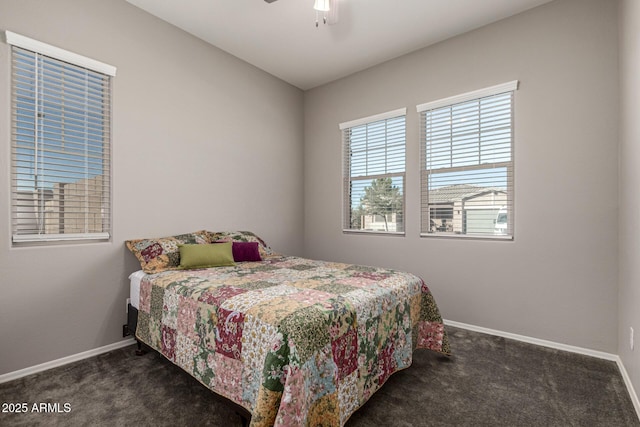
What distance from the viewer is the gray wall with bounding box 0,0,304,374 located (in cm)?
216

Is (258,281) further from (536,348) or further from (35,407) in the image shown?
(536,348)

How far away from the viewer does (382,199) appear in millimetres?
3738

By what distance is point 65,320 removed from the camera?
2334mm

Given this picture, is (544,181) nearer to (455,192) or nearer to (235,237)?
(455,192)

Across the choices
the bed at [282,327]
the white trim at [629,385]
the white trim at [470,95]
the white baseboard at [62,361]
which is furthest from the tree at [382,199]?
the white baseboard at [62,361]

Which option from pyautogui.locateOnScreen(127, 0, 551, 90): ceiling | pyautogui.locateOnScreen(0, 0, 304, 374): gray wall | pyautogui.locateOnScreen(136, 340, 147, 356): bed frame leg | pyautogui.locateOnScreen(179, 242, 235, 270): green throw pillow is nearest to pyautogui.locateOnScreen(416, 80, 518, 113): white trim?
pyautogui.locateOnScreen(127, 0, 551, 90): ceiling

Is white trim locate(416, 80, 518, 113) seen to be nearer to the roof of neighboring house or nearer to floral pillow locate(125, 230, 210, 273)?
the roof of neighboring house

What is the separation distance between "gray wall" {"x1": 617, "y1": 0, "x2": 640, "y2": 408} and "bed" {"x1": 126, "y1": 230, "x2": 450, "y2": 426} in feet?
3.84

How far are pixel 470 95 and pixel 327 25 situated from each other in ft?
5.15

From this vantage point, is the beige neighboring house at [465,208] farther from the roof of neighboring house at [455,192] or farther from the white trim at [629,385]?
the white trim at [629,385]

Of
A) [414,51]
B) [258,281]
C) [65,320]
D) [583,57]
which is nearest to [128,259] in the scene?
[65,320]

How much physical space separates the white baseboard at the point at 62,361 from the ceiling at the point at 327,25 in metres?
2.97

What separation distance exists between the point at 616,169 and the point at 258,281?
286cm

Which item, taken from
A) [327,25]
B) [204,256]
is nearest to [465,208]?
[327,25]
